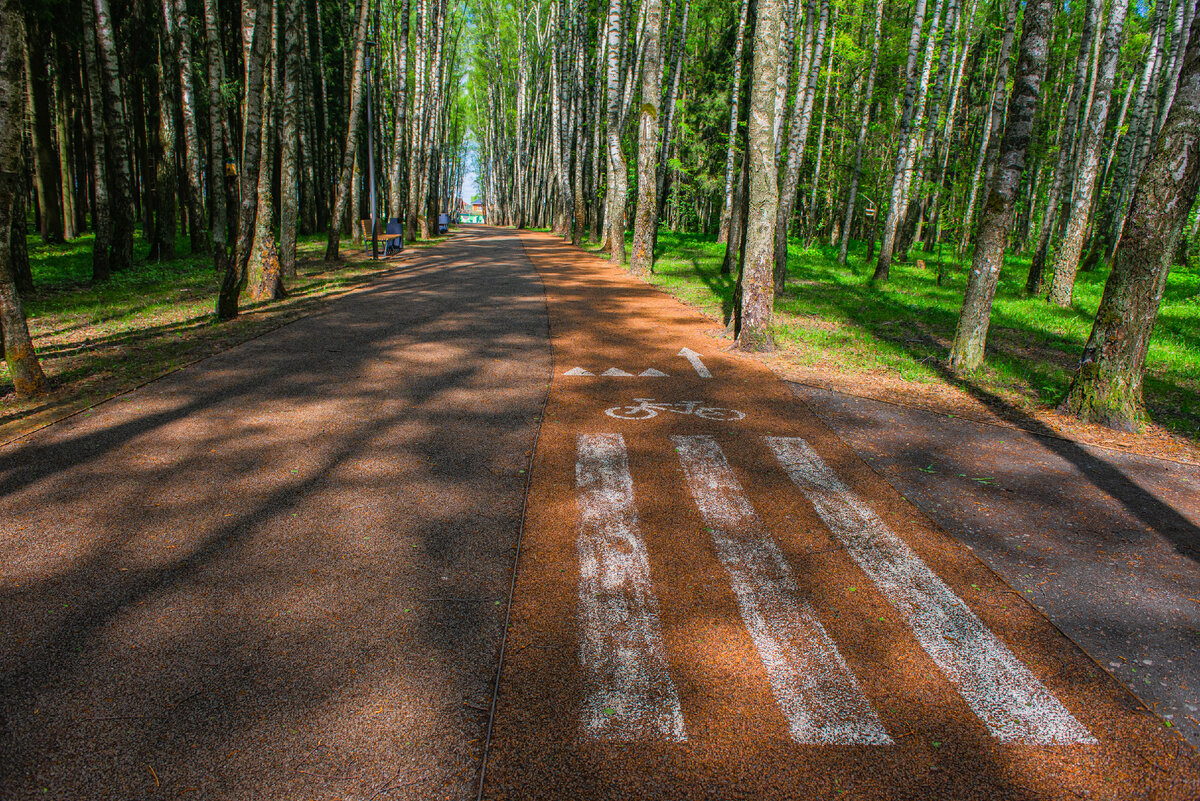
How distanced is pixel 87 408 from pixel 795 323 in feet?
34.4

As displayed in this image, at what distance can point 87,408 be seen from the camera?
635cm

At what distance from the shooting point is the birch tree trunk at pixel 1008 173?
26.7 ft

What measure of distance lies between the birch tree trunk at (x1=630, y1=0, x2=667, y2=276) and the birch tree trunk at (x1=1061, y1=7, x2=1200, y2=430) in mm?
12623

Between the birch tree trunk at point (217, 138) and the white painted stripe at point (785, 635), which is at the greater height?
the birch tree trunk at point (217, 138)

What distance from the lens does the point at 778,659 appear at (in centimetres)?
313

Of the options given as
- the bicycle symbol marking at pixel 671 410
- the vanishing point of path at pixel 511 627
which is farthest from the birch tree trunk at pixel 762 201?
the vanishing point of path at pixel 511 627

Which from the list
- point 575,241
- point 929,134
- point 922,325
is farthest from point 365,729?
point 929,134

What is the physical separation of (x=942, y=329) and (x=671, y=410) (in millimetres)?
7876

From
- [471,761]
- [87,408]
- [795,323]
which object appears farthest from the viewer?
[795,323]

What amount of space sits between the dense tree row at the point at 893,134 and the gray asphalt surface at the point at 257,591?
20.3 feet

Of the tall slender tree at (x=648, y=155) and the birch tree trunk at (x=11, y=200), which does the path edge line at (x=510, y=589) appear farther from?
the tall slender tree at (x=648, y=155)

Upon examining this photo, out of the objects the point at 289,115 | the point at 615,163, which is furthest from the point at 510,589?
the point at 615,163

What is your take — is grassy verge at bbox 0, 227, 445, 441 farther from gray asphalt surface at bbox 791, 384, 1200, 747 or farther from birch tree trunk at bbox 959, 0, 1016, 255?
birch tree trunk at bbox 959, 0, 1016, 255

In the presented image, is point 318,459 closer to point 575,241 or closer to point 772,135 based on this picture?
point 772,135
